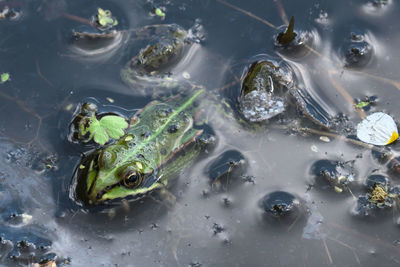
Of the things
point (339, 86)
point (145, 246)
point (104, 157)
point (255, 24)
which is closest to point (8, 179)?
point (104, 157)

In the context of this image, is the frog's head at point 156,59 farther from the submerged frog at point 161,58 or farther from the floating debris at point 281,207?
the floating debris at point 281,207

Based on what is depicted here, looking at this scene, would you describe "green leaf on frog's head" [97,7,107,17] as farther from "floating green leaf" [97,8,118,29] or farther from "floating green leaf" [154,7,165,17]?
→ "floating green leaf" [154,7,165,17]

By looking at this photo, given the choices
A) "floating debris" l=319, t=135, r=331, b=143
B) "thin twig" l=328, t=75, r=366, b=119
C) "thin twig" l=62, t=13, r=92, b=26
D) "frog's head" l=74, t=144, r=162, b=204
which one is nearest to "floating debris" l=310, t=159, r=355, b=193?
"floating debris" l=319, t=135, r=331, b=143

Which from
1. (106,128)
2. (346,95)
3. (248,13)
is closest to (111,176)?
(106,128)

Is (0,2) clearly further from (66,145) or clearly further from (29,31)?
(66,145)

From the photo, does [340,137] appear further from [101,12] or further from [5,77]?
[5,77]

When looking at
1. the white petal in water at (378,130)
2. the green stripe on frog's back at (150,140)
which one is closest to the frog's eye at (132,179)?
the green stripe on frog's back at (150,140)
